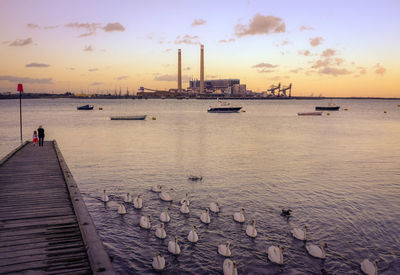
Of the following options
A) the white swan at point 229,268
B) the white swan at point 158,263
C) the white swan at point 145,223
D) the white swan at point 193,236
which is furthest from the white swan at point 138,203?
the white swan at point 229,268

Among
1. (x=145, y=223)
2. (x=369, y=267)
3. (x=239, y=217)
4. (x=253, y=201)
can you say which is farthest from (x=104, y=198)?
(x=369, y=267)

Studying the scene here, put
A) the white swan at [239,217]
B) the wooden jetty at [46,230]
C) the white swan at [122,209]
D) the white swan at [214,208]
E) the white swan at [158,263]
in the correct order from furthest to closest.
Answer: the white swan at [214,208]
the white swan at [122,209]
the white swan at [239,217]
the white swan at [158,263]
the wooden jetty at [46,230]

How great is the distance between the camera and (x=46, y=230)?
946 cm

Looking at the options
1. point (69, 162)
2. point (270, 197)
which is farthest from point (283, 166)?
point (69, 162)

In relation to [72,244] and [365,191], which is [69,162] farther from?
[365,191]

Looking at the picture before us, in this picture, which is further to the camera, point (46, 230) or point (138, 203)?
point (138, 203)

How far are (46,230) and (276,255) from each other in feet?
25.4

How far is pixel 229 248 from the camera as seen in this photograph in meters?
12.6

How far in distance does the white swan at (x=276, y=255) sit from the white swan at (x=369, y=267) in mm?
Answer: 2766

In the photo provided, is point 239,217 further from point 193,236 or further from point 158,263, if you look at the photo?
point 158,263

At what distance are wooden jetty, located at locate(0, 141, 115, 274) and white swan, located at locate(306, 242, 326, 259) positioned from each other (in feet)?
26.4

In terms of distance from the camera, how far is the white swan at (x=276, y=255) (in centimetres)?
1168

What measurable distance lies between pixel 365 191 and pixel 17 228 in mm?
19796

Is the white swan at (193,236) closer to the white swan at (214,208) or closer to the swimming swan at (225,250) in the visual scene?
the swimming swan at (225,250)
